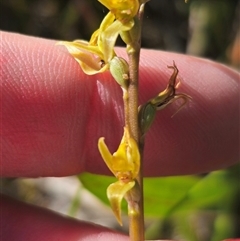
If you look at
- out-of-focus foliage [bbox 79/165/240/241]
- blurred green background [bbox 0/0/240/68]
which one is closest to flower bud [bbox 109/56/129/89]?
out-of-focus foliage [bbox 79/165/240/241]

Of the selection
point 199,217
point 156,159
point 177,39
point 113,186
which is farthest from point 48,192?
point 113,186

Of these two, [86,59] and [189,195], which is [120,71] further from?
[189,195]

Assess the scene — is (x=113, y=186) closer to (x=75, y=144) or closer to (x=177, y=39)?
(x=75, y=144)

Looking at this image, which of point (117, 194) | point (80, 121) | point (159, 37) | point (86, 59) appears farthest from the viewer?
point (159, 37)

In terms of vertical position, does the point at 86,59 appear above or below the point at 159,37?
above

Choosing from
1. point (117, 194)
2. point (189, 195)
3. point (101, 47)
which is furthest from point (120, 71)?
point (189, 195)

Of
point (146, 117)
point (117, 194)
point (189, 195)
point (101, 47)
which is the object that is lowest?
point (189, 195)

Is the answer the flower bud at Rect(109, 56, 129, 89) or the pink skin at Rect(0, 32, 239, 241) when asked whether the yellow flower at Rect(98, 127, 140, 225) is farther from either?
the pink skin at Rect(0, 32, 239, 241)

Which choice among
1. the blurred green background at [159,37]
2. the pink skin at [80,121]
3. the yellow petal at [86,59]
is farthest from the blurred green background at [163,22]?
the yellow petal at [86,59]
